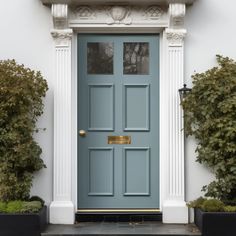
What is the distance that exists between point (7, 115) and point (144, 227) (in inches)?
87.5

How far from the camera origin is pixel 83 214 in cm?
686

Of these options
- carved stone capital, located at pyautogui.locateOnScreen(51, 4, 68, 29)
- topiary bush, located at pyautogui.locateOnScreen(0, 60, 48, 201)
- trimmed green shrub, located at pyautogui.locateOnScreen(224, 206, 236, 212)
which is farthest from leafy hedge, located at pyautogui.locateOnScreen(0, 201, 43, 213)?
carved stone capital, located at pyautogui.locateOnScreen(51, 4, 68, 29)

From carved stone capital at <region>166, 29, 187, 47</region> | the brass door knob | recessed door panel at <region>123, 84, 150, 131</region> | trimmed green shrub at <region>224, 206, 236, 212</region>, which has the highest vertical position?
carved stone capital at <region>166, 29, 187, 47</region>

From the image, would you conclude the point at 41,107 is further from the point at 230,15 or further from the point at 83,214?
the point at 230,15

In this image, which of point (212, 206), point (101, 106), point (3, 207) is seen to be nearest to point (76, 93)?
point (101, 106)

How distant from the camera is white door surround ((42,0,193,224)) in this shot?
675 cm

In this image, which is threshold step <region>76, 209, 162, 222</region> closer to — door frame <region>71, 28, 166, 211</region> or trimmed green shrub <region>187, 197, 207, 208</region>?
door frame <region>71, 28, 166, 211</region>

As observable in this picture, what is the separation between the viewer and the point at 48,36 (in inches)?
274

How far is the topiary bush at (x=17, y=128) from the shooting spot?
6.41 meters

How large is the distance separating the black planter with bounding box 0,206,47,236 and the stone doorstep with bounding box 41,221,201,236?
13 cm

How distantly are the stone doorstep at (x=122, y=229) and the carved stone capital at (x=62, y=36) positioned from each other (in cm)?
240

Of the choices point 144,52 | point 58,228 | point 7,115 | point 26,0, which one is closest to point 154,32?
→ point 144,52

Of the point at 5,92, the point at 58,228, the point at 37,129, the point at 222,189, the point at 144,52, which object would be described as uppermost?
the point at 144,52

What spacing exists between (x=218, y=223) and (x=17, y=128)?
8.95ft
